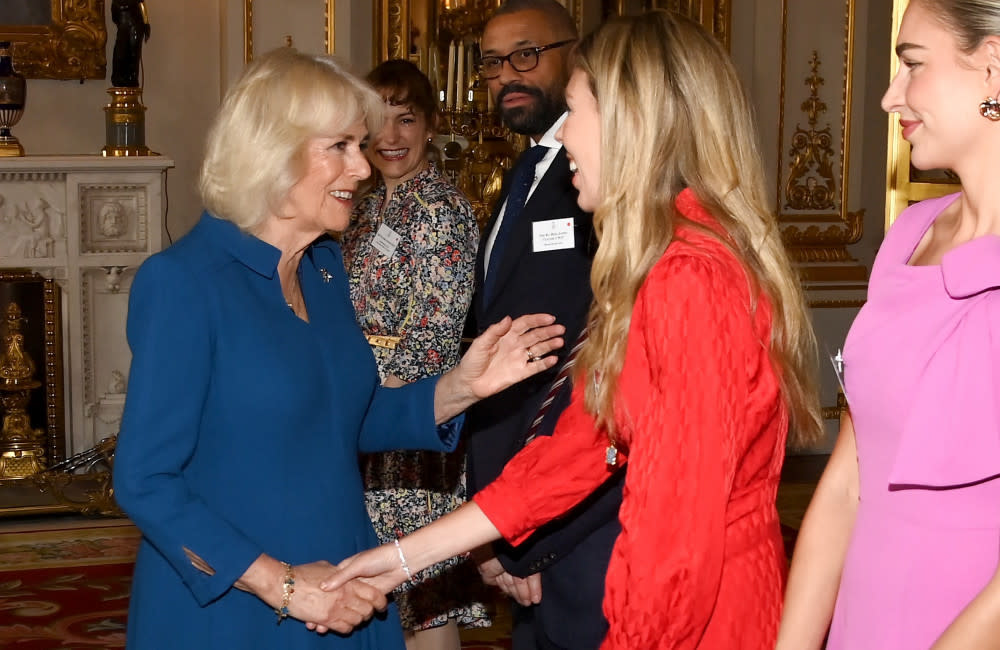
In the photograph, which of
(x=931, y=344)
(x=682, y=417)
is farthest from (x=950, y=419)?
(x=682, y=417)

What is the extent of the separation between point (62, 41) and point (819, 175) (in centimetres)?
438

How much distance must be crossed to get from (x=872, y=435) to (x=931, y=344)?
0.60 ft

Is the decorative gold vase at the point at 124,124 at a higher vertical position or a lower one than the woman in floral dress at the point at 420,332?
higher

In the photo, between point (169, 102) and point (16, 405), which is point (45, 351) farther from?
point (169, 102)

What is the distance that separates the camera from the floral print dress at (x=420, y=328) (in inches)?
142

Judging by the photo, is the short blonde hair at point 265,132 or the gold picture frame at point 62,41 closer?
the short blonde hair at point 265,132

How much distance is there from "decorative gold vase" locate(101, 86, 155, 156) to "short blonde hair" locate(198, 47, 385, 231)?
4.35 meters

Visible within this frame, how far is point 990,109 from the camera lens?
4.94 ft

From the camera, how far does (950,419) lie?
58.8 inches

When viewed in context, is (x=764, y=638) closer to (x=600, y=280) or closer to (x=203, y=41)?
(x=600, y=280)

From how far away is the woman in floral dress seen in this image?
11.8 feet

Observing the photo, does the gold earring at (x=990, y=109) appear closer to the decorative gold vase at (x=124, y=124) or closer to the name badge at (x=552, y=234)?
the name badge at (x=552, y=234)

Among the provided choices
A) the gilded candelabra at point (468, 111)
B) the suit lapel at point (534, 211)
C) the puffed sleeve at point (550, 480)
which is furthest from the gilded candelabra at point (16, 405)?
the puffed sleeve at point (550, 480)

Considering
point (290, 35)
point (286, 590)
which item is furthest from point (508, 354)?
point (290, 35)
